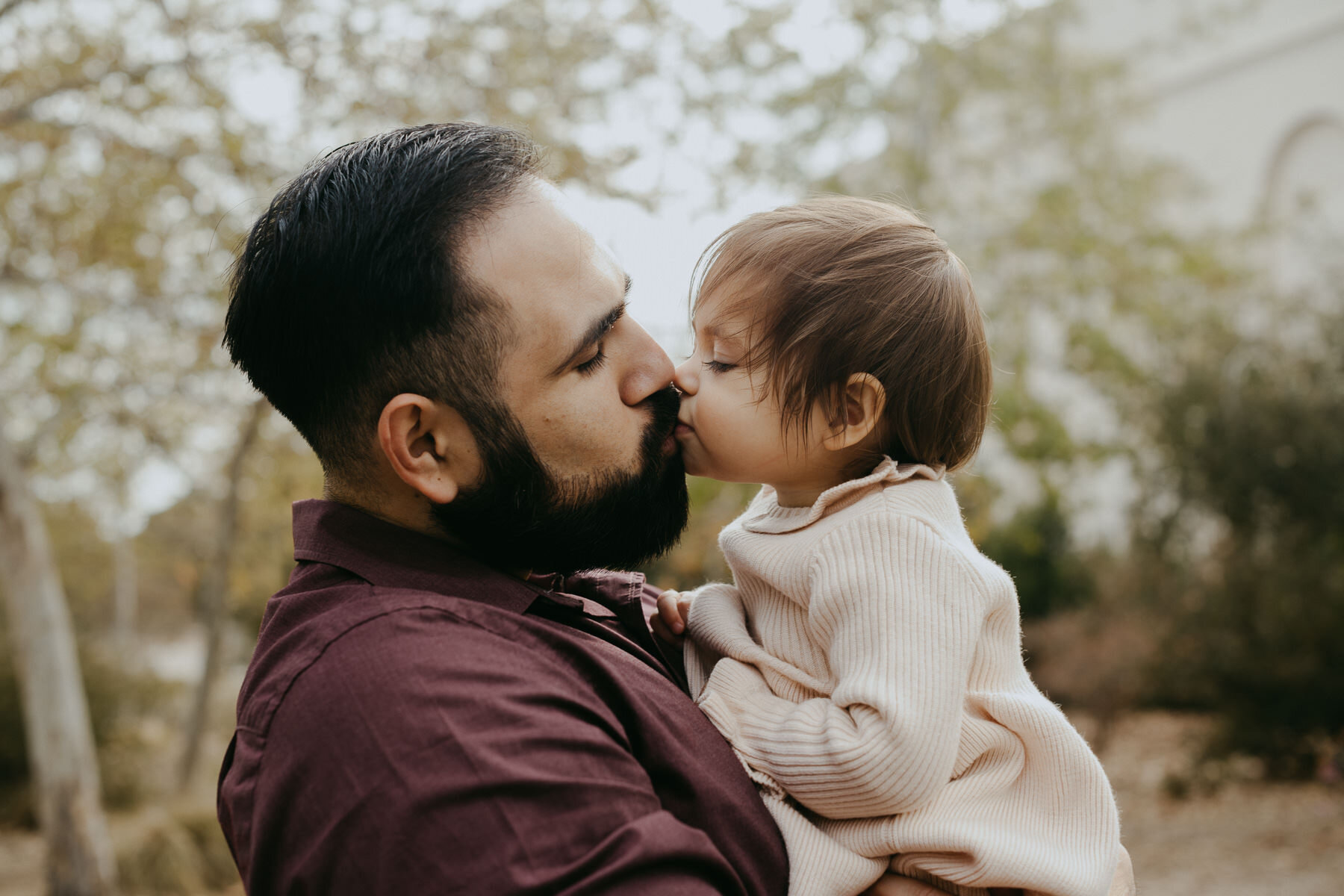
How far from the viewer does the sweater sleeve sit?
5.49 feet

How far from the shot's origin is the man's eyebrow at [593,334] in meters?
1.85

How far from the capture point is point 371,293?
1696 millimetres

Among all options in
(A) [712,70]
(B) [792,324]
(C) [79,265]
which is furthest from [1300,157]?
(B) [792,324]

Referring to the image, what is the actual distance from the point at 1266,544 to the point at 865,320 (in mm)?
9325

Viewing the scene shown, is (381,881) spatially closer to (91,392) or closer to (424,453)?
(424,453)

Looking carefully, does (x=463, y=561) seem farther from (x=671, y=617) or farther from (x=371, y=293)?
(x=671, y=617)

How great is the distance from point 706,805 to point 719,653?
0.50 metres

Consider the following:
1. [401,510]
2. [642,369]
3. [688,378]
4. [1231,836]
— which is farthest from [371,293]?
[1231,836]

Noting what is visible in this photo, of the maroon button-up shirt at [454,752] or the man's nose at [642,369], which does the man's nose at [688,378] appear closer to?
the man's nose at [642,369]

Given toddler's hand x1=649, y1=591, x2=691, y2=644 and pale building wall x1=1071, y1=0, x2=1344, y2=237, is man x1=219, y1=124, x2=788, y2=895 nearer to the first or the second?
toddler's hand x1=649, y1=591, x2=691, y2=644

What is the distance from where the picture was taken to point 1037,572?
14195mm

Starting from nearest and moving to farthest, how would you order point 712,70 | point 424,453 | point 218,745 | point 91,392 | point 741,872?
point 741,872
point 424,453
point 712,70
point 91,392
point 218,745

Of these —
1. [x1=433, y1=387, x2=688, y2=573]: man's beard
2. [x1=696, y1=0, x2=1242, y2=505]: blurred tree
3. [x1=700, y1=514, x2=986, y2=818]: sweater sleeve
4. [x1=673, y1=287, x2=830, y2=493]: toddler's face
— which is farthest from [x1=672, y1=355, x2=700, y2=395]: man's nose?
[x1=696, y1=0, x2=1242, y2=505]: blurred tree

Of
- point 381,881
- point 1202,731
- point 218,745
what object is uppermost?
point 381,881
